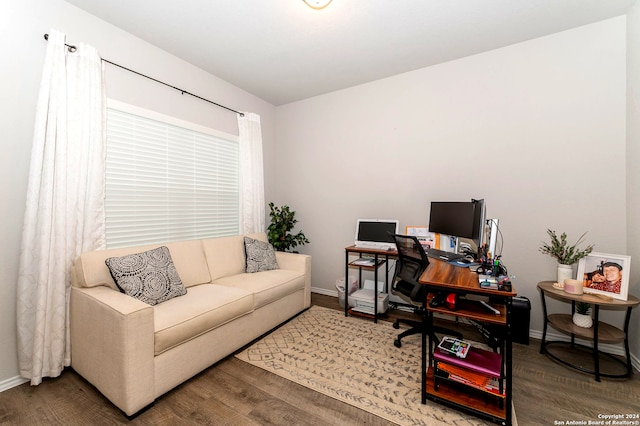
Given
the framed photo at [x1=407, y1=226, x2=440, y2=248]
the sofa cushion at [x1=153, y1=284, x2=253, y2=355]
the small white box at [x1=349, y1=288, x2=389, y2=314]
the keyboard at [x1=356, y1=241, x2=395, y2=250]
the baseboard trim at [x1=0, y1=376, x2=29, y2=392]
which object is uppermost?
the framed photo at [x1=407, y1=226, x2=440, y2=248]

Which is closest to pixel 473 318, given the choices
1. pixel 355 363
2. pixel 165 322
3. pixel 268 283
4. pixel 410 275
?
pixel 410 275

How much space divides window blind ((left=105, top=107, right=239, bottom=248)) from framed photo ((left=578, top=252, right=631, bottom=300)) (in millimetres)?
3565

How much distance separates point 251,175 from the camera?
3621 mm

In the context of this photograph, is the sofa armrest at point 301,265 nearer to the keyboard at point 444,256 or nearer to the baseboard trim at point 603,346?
the keyboard at point 444,256

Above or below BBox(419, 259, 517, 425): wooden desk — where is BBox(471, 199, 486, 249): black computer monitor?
above

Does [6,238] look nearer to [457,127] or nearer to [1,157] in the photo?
[1,157]

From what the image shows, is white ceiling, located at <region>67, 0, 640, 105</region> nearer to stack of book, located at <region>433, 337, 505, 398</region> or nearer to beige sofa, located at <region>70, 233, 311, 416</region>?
beige sofa, located at <region>70, 233, 311, 416</region>

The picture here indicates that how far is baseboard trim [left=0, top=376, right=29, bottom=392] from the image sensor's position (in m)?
1.81

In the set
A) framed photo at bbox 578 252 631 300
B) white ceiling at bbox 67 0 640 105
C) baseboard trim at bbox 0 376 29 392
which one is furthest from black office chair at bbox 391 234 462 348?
baseboard trim at bbox 0 376 29 392

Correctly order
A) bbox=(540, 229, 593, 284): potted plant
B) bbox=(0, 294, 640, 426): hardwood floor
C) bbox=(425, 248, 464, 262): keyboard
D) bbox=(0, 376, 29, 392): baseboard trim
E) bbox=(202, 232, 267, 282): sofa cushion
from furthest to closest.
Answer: bbox=(202, 232, 267, 282): sofa cushion, bbox=(425, 248, 464, 262): keyboard, bbox=(540, 229, 593, 284): potted plant, bbox=(0, 376, 29, 392): baseboard trim, bbox=(0, 294, 640, 426): hardwood floor

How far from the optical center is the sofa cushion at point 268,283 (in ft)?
8.13

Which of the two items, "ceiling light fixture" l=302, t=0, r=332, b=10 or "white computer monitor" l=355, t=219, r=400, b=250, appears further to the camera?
"white computer monitor" l=355, t=219, r=400, b=250

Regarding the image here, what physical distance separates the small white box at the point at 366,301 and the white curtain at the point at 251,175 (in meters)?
1.60

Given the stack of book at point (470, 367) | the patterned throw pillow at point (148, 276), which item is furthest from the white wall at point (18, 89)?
the stack of book at point (470, 367)
